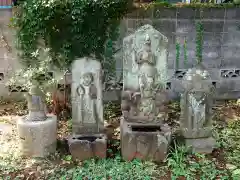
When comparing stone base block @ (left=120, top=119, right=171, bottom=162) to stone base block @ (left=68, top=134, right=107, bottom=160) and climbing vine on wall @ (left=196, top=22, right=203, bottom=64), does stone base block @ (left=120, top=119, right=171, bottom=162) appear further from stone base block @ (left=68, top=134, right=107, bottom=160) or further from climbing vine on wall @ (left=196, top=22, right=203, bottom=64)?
climbing vine on wall @ (left=196, top=22, right=203, bottom=64)

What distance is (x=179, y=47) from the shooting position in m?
7.10

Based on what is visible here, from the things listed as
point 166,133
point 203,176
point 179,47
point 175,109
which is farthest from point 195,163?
point 179,47

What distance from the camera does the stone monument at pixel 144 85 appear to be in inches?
187

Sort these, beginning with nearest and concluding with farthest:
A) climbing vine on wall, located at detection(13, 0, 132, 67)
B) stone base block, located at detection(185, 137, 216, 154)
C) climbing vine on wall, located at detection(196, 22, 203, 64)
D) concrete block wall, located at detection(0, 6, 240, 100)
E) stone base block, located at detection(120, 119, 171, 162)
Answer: stone base block, located at detection(120, 119, 171, 162)
stone base block, located at detection(185, 137, 216, 154)
climbing vine on wall, located at detection(13, 0, 132, 67)
concrete block wall, located at detection(0, 6, 240, 100)
climbing vine on wall, located at detection(196, 22, 203, 64)

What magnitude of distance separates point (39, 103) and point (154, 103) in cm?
177

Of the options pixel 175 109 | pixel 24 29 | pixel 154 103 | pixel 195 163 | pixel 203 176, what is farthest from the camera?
pixel 175 109

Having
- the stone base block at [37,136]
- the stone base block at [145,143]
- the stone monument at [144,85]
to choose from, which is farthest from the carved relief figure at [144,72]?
the stone base block at [37,136]

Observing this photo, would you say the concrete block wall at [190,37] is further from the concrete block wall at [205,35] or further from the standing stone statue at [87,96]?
the standing stone statue at [87,96]

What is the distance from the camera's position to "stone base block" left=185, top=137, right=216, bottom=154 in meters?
4.94

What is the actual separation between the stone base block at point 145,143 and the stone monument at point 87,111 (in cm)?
33

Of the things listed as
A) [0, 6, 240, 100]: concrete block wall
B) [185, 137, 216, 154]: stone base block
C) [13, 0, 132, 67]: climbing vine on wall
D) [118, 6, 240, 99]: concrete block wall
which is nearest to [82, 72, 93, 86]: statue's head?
[13, 0, 132, 67]: climbing vine on wall

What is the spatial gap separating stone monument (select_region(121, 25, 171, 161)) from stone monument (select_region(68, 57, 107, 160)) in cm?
39

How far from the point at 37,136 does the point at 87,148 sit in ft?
2.50

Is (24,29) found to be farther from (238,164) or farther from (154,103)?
(238,164)
